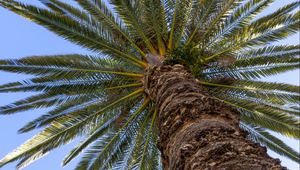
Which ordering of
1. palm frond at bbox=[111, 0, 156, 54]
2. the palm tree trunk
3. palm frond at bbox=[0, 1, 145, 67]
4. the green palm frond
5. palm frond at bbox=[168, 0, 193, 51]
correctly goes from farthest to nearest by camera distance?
the green palm frond < palm frond at bbox=[168, 0, 193, 51] < palm frond at bbox=[111, 0, 156, 54] < palm frond at bbox=[0, 1, 145, 67] < the palm tree trunk

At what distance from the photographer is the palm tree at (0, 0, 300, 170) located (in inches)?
339

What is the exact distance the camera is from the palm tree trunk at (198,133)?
11.3 ft

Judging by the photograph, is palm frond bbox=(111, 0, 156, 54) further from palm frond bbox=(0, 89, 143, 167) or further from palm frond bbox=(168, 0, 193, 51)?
palm frond bbox=(0, 89, 143, 167)

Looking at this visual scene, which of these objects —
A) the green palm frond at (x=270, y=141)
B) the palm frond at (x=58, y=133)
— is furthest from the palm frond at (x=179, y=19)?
the green palm frond at (x=270, y=141)

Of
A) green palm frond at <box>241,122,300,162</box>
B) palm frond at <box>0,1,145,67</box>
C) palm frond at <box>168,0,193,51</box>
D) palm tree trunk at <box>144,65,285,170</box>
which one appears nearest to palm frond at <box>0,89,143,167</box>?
palm frond at <box>0,1,145,67</box>

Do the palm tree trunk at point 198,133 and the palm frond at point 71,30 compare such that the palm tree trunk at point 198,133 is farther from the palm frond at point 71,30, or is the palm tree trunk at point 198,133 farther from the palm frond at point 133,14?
the palm frond at point 71,30

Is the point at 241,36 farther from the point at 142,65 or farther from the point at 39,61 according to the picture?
the point at 39,61

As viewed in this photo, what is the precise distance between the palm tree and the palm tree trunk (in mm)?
2089

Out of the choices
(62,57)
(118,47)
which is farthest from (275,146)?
(62,57)

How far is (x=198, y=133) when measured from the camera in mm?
4289

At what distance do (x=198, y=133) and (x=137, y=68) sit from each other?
15.9 ft

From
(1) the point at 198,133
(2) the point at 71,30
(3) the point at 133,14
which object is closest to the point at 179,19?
(3) the point at 133,14

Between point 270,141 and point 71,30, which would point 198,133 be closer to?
point 71,30

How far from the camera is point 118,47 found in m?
8.82
